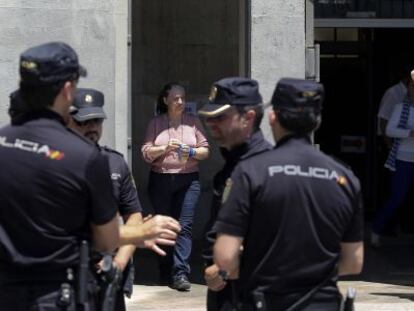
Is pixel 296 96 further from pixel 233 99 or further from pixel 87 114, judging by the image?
pixel 87 114

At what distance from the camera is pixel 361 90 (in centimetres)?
1321

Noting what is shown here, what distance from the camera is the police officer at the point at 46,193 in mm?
4180

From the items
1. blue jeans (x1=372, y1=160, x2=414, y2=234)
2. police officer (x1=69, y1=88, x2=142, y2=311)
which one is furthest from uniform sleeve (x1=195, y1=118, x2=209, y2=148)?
police officer (x1=69, y1=88, x2=142, y2=311)

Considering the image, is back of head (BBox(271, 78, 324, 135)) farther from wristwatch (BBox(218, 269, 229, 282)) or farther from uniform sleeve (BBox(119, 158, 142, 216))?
uniform sleeve (BBox(119, 158, 142, 216))

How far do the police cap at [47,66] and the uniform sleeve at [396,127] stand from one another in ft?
23.9

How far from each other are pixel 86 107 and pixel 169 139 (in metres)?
3.93

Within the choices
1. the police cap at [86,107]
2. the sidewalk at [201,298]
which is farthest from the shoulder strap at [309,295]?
the sidewalk at [201,298]

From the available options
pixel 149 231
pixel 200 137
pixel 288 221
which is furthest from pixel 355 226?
pixel 200 137

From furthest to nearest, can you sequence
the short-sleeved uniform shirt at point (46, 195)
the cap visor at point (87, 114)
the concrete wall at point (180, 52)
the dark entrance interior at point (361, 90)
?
the dark entrance interior at point (361, 90) < the concrete wall at point (180, 52) < the cap visor at point (87, 114) < the short-sleeved uniform shirt at point (46, 195)

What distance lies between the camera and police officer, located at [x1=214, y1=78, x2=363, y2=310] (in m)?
4.33

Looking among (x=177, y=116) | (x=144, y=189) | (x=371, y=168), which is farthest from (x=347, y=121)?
(x=177, y=116)

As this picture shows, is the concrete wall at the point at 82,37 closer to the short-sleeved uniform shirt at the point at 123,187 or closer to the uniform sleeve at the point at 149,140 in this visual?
the uniform sleeve at the point at 149,140

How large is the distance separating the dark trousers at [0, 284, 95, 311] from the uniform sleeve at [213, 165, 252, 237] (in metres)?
0.69

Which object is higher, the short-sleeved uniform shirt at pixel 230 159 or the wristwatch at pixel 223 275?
the short-sleeved uniform shirt at pixel 230 159
